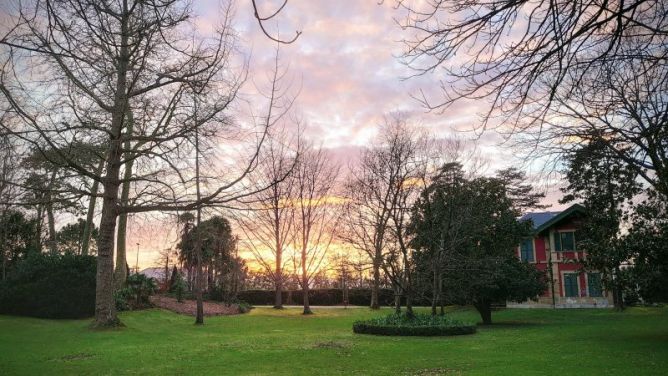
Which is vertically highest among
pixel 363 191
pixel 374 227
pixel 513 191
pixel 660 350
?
pixel 513 191

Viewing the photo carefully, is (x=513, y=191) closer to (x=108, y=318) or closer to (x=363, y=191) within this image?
(x=363, y=191)

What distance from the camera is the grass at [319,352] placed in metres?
10.8

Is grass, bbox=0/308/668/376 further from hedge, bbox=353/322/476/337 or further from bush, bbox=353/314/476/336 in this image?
bush, bbox=353/314/476/336

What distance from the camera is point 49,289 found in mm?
22938

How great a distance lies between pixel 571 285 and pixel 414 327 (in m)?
23.3

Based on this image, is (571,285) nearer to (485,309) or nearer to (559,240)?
(559,240)

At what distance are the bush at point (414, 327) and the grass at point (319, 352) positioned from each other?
92 cm

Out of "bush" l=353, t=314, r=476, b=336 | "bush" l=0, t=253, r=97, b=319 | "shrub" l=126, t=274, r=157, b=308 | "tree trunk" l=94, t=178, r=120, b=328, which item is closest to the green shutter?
"bush" l=353, t=314, r=476, b=336

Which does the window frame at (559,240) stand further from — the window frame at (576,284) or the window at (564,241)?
the window frame at (576,284)

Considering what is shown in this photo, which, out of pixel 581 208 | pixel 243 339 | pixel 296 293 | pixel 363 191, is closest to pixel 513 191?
pixel 581 208

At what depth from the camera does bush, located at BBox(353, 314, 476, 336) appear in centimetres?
1923

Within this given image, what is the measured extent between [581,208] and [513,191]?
18224 millimetres

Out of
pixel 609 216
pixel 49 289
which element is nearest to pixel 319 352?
pixel 609 216

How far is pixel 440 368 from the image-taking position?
1099cm
